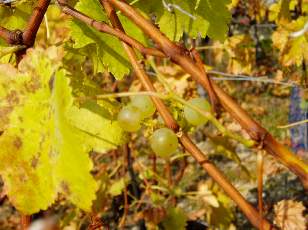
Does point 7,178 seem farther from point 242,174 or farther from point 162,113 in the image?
point 242,174

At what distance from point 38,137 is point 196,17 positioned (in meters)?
0.54

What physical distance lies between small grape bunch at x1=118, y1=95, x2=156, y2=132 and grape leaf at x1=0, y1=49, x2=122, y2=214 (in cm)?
8

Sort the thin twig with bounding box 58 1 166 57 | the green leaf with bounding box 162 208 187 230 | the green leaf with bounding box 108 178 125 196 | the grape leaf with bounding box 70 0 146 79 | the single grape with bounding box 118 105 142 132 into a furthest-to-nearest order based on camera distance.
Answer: the green leaf with bounding box 108 178 125 196 → the green leaf with bounding box 162 208 187 230 → the grape leaf with bounding box 70 0 146 79 → the single grape with bounding box 118 105 142 132 → the thin twig with bounding box 58 1 166 57

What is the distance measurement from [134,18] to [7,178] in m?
0.31

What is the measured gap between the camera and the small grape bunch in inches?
32.3

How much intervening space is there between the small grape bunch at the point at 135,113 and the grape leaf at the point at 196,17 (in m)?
0.36

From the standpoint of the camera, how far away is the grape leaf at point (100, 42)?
1.08 m

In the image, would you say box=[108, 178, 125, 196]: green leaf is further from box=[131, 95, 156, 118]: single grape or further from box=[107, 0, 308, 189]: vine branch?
box=[107, 0, 308, 189]: vine branch

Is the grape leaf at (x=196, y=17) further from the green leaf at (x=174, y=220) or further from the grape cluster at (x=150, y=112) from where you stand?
the green leaf at (x=174, y=220)

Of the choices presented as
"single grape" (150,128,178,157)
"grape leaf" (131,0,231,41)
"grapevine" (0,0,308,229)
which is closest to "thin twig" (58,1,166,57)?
"grapevine" (0,0,308,229)

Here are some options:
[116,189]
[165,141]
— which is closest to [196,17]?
[165,141]

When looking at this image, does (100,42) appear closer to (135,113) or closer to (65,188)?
(135,113)

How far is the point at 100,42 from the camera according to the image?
113cm

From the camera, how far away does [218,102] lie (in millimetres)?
649
